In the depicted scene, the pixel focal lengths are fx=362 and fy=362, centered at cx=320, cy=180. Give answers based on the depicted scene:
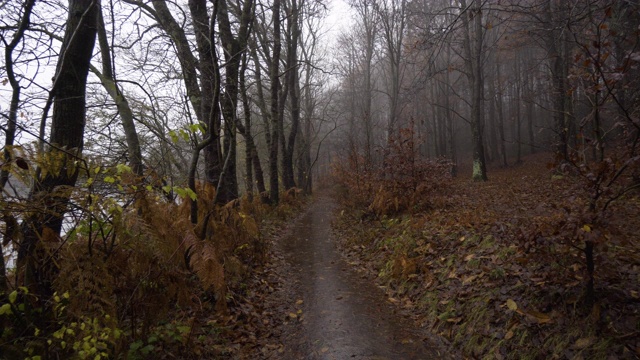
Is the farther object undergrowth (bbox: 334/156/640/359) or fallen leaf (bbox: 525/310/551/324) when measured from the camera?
fallen leaf (bbox: 525/310/551/324)

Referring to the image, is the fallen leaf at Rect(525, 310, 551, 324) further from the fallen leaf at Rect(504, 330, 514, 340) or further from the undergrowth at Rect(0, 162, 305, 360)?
the undergrowth at Rect(0, 162, 305, 360)

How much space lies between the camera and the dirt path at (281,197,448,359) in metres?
4.25

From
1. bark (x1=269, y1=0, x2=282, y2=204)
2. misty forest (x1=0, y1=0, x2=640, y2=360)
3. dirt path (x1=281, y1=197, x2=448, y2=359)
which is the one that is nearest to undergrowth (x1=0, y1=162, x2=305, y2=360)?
misty forest (x1=0, y1=0, x2=640, y2=360)

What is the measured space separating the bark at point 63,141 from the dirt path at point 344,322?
2.72 meters

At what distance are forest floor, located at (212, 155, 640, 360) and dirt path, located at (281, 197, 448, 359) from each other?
0.7 inches

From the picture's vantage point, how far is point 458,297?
16.0ft

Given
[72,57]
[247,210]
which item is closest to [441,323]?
[72,57]

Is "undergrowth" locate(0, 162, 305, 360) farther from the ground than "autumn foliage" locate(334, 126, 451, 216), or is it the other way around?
"autumn foliage" locate(334, 126, 451, 216)

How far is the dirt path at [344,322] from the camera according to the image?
4.25 meters

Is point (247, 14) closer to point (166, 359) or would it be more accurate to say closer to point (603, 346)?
point (166, 359)

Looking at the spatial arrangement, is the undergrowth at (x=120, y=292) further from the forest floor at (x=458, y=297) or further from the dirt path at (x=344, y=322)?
the dirt path at (x=344, y=322)

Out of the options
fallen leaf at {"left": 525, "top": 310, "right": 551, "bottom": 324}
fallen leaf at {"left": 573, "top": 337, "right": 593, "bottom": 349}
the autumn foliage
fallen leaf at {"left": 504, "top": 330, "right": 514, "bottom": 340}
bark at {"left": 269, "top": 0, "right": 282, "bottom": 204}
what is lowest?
fallen leaf at {"left": 504, "top": 330, "right": 514, "bottom": 340}

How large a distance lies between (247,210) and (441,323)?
7891 mm

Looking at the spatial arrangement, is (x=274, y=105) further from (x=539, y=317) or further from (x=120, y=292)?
(x=539, y=317)
